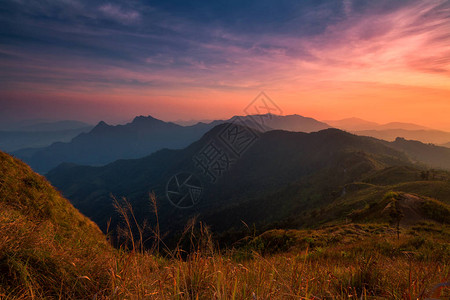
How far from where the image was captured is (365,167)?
6756 cm

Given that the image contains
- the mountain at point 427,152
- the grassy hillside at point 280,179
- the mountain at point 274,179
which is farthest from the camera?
the mountain at point 427,152

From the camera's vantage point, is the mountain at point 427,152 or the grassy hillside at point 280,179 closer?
the grassy hillside at point 280,179

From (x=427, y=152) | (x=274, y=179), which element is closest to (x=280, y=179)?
(x=274, y=179)

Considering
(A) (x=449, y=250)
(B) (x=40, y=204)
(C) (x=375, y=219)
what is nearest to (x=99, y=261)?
(A) (x=449, y=250)

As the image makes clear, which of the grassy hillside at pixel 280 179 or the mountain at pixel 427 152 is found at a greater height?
the mountain at pixel 427 152

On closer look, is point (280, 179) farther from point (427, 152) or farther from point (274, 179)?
point (427, 152)

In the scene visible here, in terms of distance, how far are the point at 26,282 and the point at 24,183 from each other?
33.8ft

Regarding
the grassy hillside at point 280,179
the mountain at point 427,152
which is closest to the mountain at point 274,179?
the grassy hillside at point 280,179

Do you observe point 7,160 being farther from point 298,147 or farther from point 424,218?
point 298,147

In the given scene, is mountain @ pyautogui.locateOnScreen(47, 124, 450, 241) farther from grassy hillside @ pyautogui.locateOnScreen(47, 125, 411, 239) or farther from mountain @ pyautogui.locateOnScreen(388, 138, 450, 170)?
mountain @ pyautogui.locateOnScreen(388, 138, 450, 170)

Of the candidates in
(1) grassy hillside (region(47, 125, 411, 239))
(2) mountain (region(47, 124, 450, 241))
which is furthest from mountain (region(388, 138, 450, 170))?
(1) grassy hillside (region(47, 125, 411, 239))

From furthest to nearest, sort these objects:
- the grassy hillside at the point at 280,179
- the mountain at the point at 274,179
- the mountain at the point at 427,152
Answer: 1. the mountain at the point at 427,152
2. the mountain at the point at 274,179
3. the grassy hillside at the point at 280,179

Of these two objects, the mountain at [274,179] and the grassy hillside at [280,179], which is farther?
the mountain at [274,179]

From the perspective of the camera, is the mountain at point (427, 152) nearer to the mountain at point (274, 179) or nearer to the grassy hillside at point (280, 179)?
the mountain at point (274, 179)
